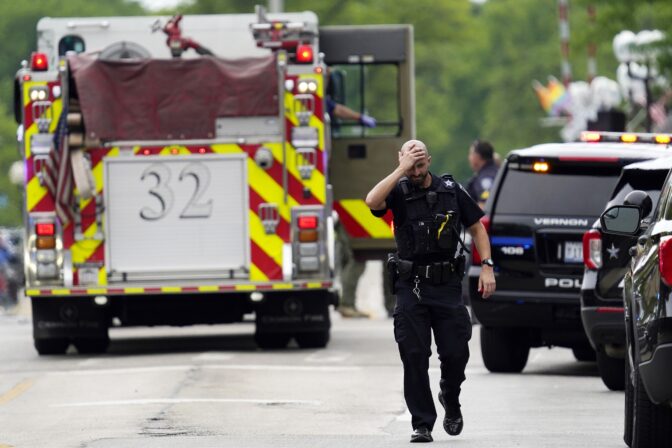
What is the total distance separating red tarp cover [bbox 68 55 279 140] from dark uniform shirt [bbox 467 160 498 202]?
3.12 meters

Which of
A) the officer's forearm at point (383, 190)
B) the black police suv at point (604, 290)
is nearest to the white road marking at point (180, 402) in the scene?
the black police suv at point (604, 290)

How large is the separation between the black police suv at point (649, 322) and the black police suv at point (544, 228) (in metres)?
4.23

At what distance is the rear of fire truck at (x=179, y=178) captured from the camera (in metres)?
18.7

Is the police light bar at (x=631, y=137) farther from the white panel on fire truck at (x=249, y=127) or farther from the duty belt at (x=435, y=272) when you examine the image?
the duty belt at (x=435, y=272)

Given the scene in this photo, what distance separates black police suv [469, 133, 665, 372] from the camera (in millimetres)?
15891

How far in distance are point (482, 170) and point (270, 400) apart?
24.1 feet

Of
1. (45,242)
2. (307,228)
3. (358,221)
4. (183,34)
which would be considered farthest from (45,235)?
(358,221)

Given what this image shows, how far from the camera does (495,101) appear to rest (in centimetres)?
10481

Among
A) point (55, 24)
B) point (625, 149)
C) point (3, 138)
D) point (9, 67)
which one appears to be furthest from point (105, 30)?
point (9, 67)

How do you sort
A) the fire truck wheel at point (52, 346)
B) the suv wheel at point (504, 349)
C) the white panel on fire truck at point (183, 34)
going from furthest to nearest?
the white panel on fire truck at point (183, 34) → the fire truck wheel at point (52, 346) → the suv wheel at point (504, 349)

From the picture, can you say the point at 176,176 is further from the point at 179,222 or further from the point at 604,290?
the point at 604,290

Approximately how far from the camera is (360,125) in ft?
71.4

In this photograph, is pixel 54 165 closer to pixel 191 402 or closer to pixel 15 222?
pixel 191 402

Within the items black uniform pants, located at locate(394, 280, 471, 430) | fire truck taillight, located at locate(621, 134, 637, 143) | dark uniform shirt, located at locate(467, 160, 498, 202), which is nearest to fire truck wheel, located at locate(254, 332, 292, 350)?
dark uniform shirt, located at locate(467, 160, 498, 202)
